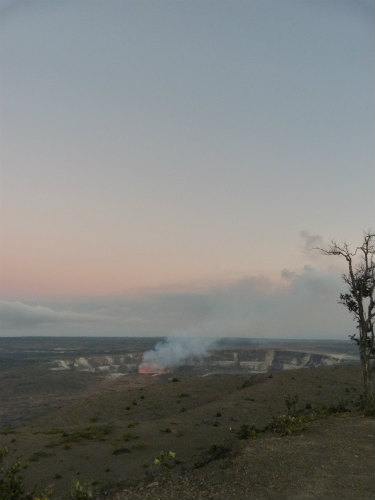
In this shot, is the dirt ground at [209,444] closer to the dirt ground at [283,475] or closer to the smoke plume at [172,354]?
the dirt ground at [283,475]

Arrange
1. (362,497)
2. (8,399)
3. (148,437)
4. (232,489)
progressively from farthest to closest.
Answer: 1. (8,399)
2. (148,437)
3. (232,489)
4. (362,497)

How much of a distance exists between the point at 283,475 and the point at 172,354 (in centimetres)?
12448

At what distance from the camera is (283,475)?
15.8m

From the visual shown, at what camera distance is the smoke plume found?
110162mm

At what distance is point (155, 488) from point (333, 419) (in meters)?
13.7

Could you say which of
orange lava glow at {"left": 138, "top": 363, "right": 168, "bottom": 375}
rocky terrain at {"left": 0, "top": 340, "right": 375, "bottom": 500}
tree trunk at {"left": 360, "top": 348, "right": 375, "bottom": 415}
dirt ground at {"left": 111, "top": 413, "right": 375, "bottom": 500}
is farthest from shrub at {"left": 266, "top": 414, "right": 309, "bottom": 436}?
orange lava glow at {"left": 138, "top": 363, "right": 168, "bottom": 375}

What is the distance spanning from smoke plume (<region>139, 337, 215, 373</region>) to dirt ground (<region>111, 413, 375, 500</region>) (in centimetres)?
8339

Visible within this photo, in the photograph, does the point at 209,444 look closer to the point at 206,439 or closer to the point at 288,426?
the point at 206,439

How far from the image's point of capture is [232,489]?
1480 cm

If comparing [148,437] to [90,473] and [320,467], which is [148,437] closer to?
[90,473]

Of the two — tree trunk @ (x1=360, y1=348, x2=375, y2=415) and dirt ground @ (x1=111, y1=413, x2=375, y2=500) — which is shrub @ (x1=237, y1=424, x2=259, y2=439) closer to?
dirt ground @ (x1=111, y1=413, x2=375, y2=500)

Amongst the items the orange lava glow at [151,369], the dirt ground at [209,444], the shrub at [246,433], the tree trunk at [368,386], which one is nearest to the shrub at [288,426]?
the dirt ground at [209,444]

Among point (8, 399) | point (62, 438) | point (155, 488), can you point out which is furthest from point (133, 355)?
point (155, 488)

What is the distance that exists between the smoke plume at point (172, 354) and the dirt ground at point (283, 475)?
83394mm
